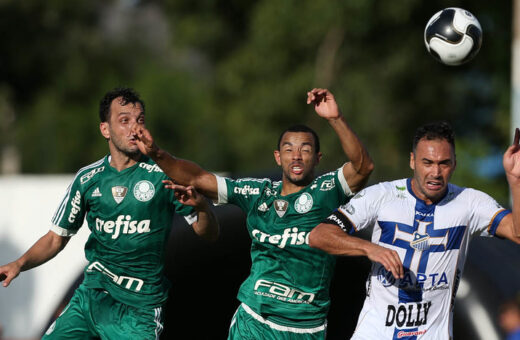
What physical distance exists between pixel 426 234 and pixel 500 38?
16.8 m

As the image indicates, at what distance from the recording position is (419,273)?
5.09 meters

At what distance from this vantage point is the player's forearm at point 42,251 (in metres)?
5.80

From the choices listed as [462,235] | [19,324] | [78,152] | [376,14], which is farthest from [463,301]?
[78,152]

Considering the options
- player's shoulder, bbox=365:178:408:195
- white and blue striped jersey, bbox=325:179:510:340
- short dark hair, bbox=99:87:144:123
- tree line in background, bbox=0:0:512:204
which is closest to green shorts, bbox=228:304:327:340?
white and blue striped jersey, bbox=325:179:510:340

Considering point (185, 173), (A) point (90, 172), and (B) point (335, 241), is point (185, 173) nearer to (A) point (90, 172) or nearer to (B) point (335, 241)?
(A) point (90, 172)

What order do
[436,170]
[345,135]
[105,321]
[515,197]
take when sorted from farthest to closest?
[105,321], [345,135], [436,170], [515,197]

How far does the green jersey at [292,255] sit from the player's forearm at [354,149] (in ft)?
0.59

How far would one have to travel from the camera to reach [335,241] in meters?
4.99

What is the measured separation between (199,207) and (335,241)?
1.02 metres

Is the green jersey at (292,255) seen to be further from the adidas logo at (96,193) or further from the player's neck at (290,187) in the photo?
the adidas logo at (96,193)

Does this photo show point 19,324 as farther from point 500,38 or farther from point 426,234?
point 500,38

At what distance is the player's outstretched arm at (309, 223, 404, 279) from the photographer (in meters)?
4.55

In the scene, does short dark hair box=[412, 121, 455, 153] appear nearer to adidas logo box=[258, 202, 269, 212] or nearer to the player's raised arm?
adidas logo box=[258, 202, 269, 212]

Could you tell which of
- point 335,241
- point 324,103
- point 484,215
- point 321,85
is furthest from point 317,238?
point 321,85
